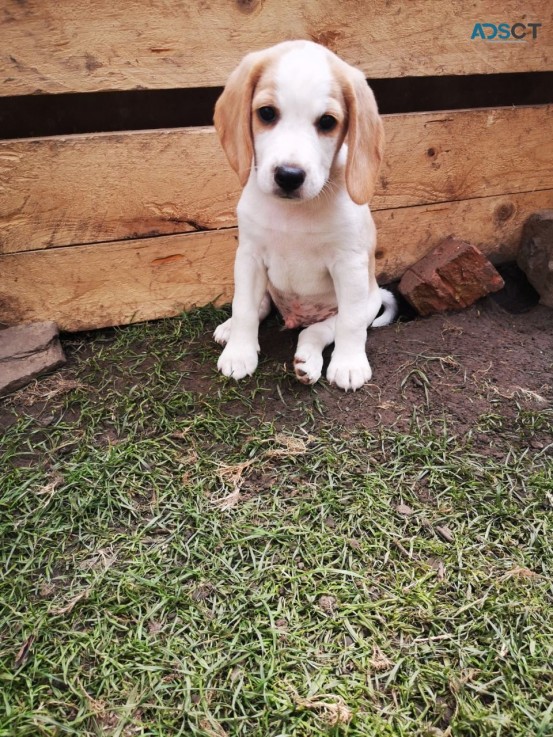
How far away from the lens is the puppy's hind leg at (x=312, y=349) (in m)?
2.60

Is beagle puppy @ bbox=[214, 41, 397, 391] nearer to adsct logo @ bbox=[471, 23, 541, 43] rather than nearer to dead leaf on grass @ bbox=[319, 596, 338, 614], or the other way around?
dead leaf on grass @ bbox=[319, 596, 338, 614]

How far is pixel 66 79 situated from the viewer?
2613mm

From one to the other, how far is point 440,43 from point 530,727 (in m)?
2.98

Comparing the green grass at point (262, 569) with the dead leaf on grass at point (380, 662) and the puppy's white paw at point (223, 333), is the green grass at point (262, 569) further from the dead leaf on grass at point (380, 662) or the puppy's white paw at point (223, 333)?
the puppy's white paw at point (223, 333)

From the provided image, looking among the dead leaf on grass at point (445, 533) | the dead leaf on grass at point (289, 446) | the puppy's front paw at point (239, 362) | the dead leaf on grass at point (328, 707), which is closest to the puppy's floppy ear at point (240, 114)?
the puppy's front paw at point (239, 362)

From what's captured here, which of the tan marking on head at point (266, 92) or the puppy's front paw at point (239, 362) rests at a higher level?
the tan marking on head at point (266, 92)

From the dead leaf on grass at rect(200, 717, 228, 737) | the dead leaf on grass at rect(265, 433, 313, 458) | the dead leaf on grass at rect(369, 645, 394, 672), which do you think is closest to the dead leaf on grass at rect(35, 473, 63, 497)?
the dead leaf on grass at rect(265, 433, 313, 458)

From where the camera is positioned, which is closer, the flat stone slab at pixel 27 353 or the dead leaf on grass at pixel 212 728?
the dead leaf on grass at pixel 212 728

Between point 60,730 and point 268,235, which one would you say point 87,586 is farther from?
point 268,235

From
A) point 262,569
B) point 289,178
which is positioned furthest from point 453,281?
point 262,569

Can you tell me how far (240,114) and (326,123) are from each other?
31 centimetres

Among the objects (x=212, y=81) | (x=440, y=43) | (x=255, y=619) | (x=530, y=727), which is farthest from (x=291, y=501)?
(x=440, y=43)

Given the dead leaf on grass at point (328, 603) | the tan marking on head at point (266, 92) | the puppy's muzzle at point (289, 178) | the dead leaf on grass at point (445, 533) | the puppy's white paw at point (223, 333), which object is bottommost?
the dead leaf on grass at point (445, 533)

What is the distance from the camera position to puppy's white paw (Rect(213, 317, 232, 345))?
2.94 meters
